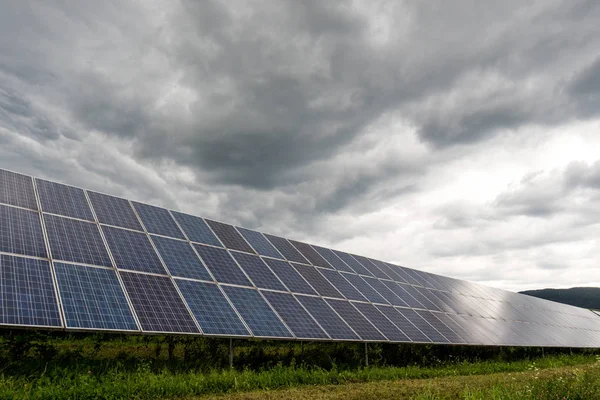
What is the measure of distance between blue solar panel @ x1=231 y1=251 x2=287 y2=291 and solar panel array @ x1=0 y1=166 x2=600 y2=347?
7 centimetres

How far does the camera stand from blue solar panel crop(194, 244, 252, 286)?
53.7 ft

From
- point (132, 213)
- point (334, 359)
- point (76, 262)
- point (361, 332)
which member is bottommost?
point (334, 359)

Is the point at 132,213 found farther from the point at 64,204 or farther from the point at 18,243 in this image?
the point at 18,243

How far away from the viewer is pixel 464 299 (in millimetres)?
32406

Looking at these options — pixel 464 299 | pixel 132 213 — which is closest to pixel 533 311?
pixel 464 299

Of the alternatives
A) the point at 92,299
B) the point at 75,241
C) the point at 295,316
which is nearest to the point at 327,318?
the point at 295,316

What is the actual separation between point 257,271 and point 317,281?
3750mm

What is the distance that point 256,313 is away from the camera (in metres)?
15.1

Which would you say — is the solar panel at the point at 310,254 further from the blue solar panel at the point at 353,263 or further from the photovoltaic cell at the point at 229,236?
the photovoltaic cell at the point at 229,236

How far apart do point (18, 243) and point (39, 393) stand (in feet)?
15.8

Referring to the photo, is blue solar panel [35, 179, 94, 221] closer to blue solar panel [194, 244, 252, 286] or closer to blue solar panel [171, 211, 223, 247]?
blue solar panel [171, 211, 223, 247]

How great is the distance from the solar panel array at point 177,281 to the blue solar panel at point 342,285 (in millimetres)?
89

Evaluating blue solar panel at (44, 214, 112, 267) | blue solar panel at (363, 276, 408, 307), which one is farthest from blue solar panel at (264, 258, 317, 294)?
blue solar panel at (44, 214, 112, 267)

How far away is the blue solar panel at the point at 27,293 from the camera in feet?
32.9
